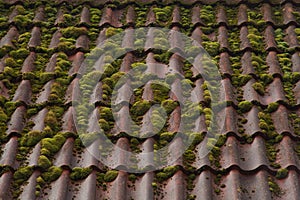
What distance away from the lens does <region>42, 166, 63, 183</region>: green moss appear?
11.3 feet

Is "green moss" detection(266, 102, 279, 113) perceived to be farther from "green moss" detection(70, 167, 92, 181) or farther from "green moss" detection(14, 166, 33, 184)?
"green moss" detection(14, 166, 33, 184)

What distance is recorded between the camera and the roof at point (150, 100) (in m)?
3.41

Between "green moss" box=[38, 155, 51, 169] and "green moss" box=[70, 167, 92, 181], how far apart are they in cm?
16

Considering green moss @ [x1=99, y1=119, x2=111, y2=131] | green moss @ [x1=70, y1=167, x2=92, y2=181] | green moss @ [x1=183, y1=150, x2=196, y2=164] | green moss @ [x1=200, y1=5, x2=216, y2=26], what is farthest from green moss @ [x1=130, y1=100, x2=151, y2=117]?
green moss @ [x1=200, y1=5, x2=216, y2=26]

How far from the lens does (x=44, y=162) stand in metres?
3.50

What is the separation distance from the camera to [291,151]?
3.53 m

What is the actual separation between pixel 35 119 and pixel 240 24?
1.92 m

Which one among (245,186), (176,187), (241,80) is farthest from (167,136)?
(241,80)

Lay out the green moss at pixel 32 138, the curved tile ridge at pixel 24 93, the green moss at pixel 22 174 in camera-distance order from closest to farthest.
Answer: the green moss at pixel 22 174 → the green moss at pixel 32 138 → the curved tile ridge at pixel 24 93

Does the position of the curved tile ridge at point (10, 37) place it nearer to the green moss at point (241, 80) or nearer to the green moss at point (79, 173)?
the green moss at point (79, 173)

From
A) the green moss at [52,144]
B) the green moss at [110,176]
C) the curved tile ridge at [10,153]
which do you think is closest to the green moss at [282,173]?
the green moss at [110,176]

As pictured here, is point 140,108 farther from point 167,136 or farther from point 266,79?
point 266,79

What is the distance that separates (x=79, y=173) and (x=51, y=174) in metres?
0.17

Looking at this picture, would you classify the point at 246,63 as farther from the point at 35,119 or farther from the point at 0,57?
the point at 0,57
